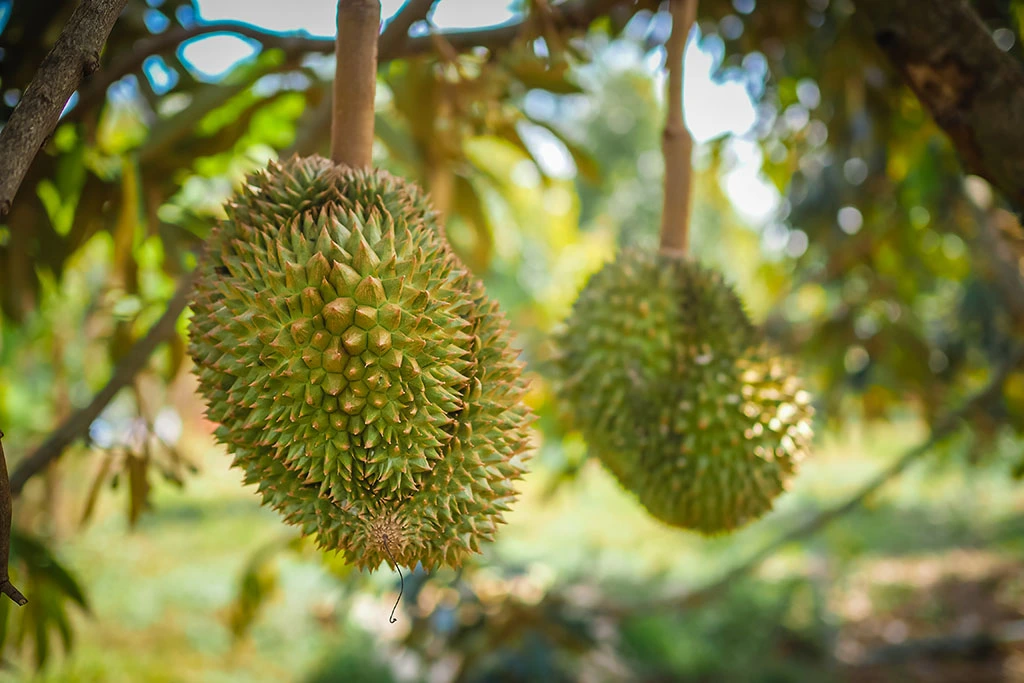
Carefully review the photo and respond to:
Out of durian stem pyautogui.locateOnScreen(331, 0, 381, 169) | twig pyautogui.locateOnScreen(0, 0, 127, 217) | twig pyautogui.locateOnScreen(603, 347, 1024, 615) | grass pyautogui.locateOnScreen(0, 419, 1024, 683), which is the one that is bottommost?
grass pyautogui.locateOnScreen(0, 419, 1024, 683)

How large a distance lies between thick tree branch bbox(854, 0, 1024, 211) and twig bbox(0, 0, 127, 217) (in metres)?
1.14

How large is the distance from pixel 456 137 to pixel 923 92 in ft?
4.13

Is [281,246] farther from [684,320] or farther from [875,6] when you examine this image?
[875,6]

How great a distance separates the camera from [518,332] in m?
1.01

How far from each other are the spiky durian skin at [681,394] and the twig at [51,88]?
3.08 ft

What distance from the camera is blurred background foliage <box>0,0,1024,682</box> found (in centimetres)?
164

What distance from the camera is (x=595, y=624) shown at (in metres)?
3.03

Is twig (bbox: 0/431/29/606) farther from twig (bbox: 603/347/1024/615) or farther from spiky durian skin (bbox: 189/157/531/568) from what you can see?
twig (bbox: 603/347/1024/615)

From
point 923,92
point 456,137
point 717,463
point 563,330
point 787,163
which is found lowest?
point 717,463

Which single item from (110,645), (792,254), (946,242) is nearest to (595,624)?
(792,254)

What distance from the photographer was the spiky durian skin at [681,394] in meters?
1.36

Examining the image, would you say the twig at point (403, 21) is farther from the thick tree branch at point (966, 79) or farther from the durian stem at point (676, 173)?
the thick tree branch at point (966, 79)

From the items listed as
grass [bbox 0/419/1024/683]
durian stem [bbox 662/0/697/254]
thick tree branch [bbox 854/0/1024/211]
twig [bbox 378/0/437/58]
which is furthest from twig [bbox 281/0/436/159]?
grass [bbox 0/419/1024/683]

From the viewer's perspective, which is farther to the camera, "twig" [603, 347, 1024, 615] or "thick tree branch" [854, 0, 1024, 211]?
"twig" [603, 347, 1024, 615]
